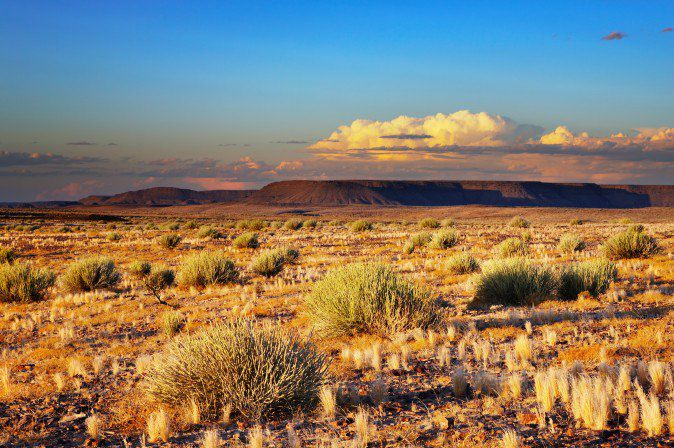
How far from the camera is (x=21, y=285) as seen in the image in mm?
15344

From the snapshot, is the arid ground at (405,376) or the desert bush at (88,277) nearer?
the arid ground at (405,376)

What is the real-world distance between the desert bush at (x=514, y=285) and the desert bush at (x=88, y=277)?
12.4 m

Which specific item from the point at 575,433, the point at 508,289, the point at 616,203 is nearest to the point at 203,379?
the point at 575,433

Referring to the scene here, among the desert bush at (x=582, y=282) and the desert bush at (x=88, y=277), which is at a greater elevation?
the desert bush at (x=582, y=282)

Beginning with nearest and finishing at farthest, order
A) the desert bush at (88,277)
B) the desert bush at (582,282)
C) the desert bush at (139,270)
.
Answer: the desert bush at (582,282)
the desert bush at (88,277)
the desert bush at (139,270)

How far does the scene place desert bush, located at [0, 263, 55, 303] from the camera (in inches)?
606

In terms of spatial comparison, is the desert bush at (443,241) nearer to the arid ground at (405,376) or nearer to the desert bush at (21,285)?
the arid ground at (405,376)

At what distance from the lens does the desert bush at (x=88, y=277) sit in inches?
668

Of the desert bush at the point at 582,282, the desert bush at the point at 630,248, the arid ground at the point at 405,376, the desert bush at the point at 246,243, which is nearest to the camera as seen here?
the arid ground at the point at 405,376

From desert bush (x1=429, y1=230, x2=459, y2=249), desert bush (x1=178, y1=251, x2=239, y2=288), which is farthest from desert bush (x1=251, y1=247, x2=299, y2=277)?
desert bush (x1=429, y1=230, x2=459, y2=249)

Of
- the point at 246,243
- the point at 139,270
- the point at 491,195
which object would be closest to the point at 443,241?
the point at 246,243

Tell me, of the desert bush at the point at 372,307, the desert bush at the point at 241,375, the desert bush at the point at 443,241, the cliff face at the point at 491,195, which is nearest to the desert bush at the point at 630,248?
the desert bush at the point at 443,241

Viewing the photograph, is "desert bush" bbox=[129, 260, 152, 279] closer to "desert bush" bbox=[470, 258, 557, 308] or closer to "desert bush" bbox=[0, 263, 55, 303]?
"desert bush" bbox=[0, 263, 55, 303]

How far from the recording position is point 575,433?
4406 mm
